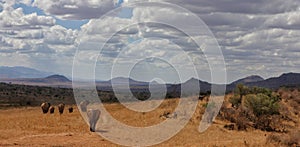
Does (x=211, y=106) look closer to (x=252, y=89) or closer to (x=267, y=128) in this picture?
(x=267, y=128)

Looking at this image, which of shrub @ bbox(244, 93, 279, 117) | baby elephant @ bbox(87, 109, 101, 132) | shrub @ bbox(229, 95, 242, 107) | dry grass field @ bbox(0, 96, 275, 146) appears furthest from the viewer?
shrub @ bbox(229, 95, 242, 107)

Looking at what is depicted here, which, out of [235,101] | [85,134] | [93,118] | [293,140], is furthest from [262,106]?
[85,134]

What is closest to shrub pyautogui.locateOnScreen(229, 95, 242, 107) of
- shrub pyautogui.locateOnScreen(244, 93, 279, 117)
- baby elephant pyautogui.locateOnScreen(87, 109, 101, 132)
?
shrub pyautogui.locateOnScreen(244, 93, 279, 117)

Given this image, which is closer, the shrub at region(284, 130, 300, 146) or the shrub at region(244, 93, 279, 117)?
the shrub at region(284, 130, 300, 146)

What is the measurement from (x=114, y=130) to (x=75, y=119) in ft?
20.8

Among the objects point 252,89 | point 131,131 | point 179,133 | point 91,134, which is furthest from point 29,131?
point 252,89

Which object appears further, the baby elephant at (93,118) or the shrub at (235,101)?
the shrub at (235,101)

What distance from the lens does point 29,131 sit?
23.1 m

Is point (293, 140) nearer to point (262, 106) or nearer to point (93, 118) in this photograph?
point (262, 106)

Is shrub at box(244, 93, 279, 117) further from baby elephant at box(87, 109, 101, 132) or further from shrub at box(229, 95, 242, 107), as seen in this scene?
baby elephant at box(87, 109, 101, 132)

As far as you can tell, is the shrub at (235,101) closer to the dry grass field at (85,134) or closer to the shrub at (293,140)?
the dry grass field at (85,134)

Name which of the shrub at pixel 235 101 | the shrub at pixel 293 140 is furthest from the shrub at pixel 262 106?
the shrub at pixel 293 140

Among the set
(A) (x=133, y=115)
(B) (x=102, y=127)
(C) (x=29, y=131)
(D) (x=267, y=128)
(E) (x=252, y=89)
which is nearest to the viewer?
(C) (x=29, y=131)

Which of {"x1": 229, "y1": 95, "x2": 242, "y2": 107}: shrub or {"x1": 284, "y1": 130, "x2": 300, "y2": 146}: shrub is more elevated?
{"x1": 284, "y1": 130, "x2": 300, "y2": 146}: shrub
